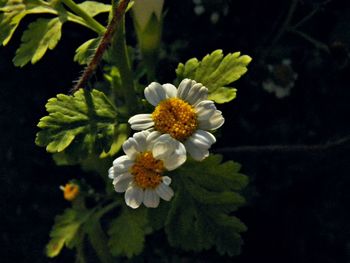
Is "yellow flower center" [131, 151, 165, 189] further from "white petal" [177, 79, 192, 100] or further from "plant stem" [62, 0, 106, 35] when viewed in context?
"plant stem" [62, 0, 106, 35]

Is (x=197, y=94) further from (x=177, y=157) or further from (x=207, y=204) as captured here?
(x=207, y=204)

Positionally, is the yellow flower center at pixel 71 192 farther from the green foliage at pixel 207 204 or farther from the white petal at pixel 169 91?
the white petal at pixel 169 91

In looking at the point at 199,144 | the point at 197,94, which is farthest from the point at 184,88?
the point at 199,144

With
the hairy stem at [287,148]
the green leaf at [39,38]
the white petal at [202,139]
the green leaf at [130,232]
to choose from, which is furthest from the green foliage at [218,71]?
the hairy stem at [287,148]

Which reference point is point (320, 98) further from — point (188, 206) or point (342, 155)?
point (188, 206)

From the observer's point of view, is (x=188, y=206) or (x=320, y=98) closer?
(x=188, y=206)

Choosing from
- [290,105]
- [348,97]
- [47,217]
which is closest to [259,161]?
[290,105]


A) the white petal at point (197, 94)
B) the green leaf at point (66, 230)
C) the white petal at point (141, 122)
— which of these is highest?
the white petal at point (197, 94)

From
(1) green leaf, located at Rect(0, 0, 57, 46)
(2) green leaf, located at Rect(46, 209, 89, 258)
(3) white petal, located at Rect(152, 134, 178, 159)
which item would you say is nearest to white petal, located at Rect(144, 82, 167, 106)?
(3) white petal, located at Rect(152, 134, 178, 159)
